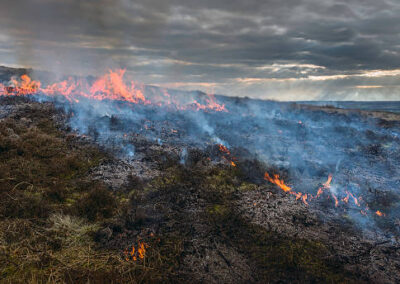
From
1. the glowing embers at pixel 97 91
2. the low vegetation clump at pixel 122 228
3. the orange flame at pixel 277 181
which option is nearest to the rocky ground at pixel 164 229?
the low vegetation clump at pixel 122 228

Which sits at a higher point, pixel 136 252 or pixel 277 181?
pixel 277 181

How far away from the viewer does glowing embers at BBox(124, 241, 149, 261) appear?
16.6 ft

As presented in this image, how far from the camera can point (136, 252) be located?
5.24m

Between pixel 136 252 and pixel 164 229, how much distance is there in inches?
43.2

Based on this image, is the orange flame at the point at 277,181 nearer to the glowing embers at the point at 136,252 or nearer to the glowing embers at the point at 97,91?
the glowing embers at the point at 136,252

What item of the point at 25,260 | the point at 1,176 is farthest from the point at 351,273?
the point at 1,176

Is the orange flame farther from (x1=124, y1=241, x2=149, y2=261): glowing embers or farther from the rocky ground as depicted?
(x1=124, y1=241, x2=149, y2=261): glowing embers

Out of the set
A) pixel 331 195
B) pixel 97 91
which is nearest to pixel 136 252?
pixel 331 195

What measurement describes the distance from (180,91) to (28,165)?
35.6m

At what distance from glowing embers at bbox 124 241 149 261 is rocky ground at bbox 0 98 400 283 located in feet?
0.12

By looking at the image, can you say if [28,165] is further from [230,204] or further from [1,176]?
[230,204]

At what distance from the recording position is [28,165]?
28.3 ft

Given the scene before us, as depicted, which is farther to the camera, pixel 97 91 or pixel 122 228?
pixel 97 91

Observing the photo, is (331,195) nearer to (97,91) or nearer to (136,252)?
(136,252)
